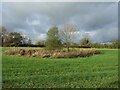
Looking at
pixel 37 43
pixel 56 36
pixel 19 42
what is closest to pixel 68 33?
pixel 56 36

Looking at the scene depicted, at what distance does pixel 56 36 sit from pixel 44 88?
30.8ft

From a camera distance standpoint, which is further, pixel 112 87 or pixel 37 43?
pixel 37 43

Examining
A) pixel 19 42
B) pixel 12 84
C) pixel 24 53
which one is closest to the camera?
pixel 12 84

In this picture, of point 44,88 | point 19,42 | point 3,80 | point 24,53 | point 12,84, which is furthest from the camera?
point 19,42

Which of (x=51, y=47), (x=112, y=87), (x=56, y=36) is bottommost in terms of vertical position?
(x=112, y=87)

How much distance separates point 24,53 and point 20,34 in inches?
216

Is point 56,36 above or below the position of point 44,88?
above

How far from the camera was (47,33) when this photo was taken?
37.2ft

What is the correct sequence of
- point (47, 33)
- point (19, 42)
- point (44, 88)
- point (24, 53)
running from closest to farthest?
1. point (44, 88)
2. point (24, 53)
3. point (47, 33)
4. point (19, 42)

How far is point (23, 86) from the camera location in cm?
258

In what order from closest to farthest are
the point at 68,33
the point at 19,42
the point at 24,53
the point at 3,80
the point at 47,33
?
the point at 3,80, the point at 24,53, the point at 47,33, the point at 68,33, the point at 19,42

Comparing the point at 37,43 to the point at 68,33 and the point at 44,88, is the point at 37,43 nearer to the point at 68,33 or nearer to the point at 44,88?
the point at 68,33

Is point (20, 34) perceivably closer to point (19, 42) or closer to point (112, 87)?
point (19, 42)

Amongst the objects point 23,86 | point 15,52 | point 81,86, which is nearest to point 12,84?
point 23,86
